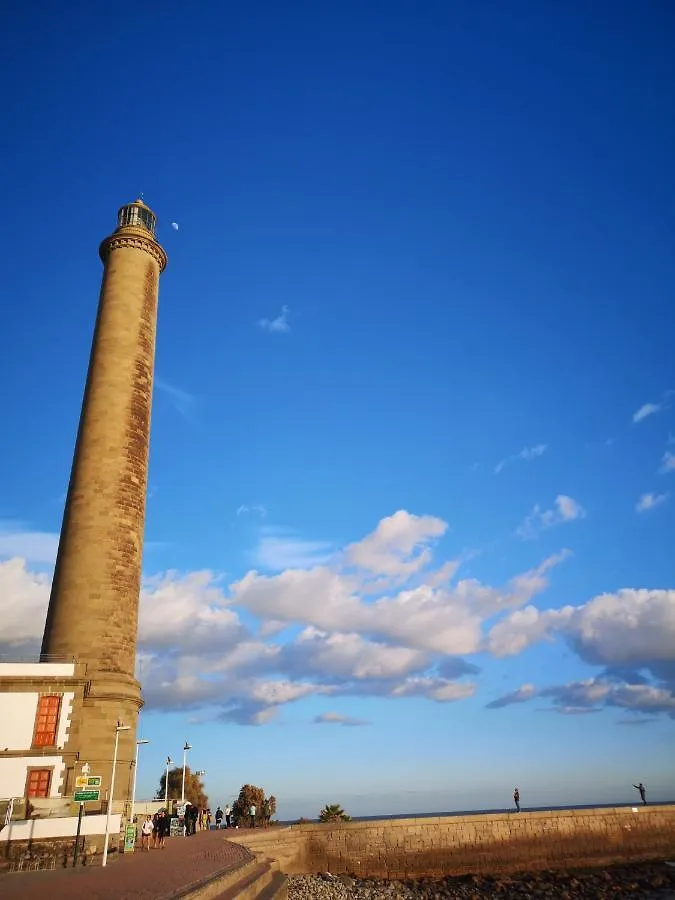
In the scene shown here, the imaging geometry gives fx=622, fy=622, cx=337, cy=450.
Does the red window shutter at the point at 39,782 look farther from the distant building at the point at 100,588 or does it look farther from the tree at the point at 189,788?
the tree at the point at 189,788

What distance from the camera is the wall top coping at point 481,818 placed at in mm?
30219

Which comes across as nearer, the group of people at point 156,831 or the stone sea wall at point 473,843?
the group of people at point 156,831

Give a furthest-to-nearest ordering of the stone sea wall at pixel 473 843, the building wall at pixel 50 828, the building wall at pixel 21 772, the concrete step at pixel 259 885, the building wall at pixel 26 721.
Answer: the stone sea wall at pixel 473 843, the building wall at pixel 26 721, the building wall at pixel 21 772, the building wall at pixel 50 828, the concrete step at pixel 259 885

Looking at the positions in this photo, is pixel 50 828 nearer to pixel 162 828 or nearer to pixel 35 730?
pixel 162 828

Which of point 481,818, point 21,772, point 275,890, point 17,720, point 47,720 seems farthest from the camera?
point 481,818

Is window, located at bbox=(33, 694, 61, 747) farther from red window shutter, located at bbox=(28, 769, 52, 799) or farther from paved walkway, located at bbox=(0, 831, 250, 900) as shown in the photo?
paved walkway, located at bbox=(0, 831, 250, 900)

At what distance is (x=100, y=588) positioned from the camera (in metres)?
26.2

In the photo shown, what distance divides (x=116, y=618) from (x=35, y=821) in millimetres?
8346

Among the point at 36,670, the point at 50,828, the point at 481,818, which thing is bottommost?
the point at 481,818

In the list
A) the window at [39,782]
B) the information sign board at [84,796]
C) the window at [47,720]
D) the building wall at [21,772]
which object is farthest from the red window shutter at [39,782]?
the information sign board at [84,796]

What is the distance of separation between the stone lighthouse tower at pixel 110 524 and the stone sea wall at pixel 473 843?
777cm

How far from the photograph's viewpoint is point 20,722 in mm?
23062

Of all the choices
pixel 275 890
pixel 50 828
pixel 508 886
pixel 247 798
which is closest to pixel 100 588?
pixel 50 828

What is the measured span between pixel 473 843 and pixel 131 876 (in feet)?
80.4
